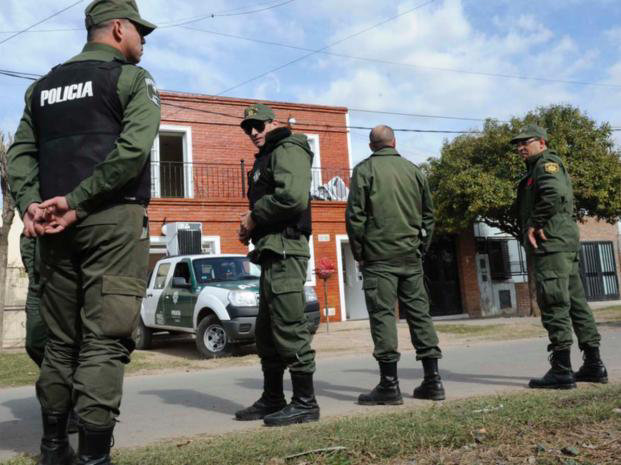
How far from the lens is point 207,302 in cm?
998

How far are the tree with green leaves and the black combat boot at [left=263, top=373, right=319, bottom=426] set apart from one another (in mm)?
13315

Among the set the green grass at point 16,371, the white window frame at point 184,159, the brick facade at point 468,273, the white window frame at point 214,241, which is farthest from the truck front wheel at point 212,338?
the brick facade at point 468,273

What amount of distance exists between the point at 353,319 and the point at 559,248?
14.1 meters

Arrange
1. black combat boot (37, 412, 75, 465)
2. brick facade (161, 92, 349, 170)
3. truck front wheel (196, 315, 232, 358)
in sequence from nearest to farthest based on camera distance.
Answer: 1. black combat boot (37, 412, 75, 465)
2. truck front wheel (196, 315, 232, 358)
3. brick facade (161, 92, 349, 170)

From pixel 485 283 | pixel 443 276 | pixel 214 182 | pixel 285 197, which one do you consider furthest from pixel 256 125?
pixel 485 283

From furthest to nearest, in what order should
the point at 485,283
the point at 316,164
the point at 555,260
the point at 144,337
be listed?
the point at 485,283, the point at 316,164, the point at 144,337, the point at 555,260

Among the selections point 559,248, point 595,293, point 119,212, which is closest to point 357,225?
point 559,248

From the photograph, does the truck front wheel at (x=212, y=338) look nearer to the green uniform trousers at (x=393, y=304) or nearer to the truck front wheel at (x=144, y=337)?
the truck front wheel at (x=144, y=337)

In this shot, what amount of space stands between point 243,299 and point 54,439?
6717 millimetres

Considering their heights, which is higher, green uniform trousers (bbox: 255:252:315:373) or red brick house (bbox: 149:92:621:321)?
red brick house (bbox: 149:92:621:321)

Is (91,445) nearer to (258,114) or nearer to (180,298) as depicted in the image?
(258,114)

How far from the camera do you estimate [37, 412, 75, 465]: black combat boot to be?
298 cm

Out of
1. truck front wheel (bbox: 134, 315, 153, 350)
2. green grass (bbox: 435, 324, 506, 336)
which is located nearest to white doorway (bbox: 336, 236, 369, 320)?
green grass (bbox: 435, 324, 506, 336)

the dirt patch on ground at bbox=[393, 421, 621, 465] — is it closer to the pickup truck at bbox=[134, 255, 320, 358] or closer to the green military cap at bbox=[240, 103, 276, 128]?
the green military cap at bbox=[240, 103, 276, 128]
